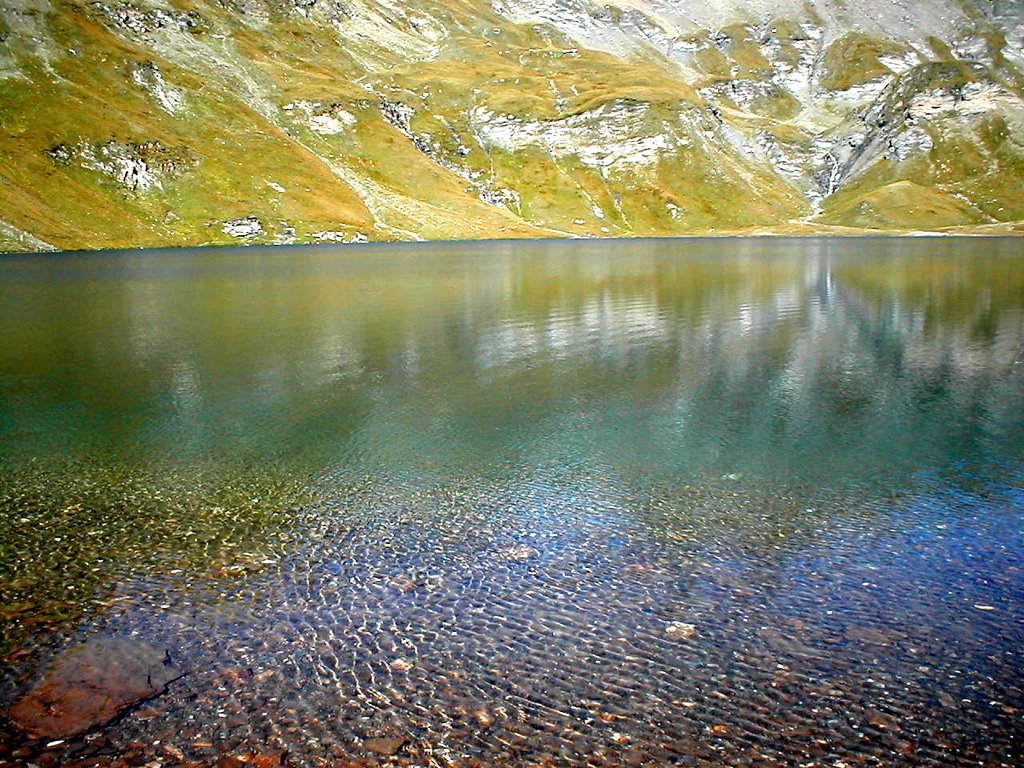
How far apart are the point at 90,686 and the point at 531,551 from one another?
7.56 m

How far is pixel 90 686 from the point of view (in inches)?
375

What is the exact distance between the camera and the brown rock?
883 cm

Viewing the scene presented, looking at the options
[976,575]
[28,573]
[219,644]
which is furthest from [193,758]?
[976,575]

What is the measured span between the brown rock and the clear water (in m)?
0.29

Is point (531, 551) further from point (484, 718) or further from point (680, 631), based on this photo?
point (484, 718)

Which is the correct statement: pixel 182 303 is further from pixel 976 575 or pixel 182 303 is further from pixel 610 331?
pixel 976 575

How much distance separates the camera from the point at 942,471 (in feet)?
59.3

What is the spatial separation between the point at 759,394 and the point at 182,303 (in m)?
49.0

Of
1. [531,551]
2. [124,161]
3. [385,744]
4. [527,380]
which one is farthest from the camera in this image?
[124,161]

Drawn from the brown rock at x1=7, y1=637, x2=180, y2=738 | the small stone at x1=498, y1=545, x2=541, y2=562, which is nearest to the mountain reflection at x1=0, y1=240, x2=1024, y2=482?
the small stone at x1=498, y1=545, x2=541, y2=562

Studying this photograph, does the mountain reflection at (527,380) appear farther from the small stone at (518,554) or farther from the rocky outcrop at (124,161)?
the rocky outcrop at (124,161)

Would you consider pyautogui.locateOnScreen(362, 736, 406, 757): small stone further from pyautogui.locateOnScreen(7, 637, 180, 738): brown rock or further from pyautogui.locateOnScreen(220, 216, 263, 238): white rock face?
pyautogui.locateOnScreen(220, 216, 263, 238): white rock face

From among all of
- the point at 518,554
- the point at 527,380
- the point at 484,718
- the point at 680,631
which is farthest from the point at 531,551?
the point at 527,380

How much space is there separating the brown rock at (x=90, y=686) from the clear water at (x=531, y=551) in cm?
29
